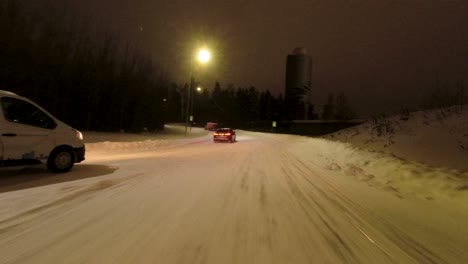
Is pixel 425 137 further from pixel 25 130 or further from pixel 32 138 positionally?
pixel 25 130

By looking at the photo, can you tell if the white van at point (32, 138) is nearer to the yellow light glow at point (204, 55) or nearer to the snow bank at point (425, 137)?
the snow bank at point (425, 137)

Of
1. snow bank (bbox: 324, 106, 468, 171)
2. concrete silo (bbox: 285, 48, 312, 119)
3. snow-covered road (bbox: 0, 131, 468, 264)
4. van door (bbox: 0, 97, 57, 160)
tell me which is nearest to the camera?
snow-covered road (bbox: 0, 131, 468, 264)

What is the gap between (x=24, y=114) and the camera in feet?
34.3

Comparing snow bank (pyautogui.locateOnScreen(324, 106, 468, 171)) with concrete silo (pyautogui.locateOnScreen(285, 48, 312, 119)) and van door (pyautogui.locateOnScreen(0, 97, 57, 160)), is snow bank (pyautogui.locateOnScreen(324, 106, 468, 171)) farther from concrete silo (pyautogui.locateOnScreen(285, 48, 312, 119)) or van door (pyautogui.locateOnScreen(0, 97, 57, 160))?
concrete silo (pyautogui.locateOnScreen(285, 48, 312, 119))

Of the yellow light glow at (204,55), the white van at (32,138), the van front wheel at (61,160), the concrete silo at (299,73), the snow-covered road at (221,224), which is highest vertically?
the concrete silo at (299,73)

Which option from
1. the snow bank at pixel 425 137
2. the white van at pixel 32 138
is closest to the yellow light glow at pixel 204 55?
the snow bank at pixel 425 137

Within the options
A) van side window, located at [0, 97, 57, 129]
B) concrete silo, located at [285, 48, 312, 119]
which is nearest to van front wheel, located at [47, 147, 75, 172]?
van side window, located at [0, 97, 57, 129]

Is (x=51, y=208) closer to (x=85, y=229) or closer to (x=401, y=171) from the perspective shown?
(x=85, y=229)

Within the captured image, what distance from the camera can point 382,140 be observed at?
34562 mm

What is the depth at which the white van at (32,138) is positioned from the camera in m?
9.81

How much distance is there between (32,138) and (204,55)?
25.5 m

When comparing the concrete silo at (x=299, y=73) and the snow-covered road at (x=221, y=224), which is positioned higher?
the concrete silo at (x=299, y=73)

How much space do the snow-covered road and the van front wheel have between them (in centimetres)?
65

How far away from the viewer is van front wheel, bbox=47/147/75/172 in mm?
11188
